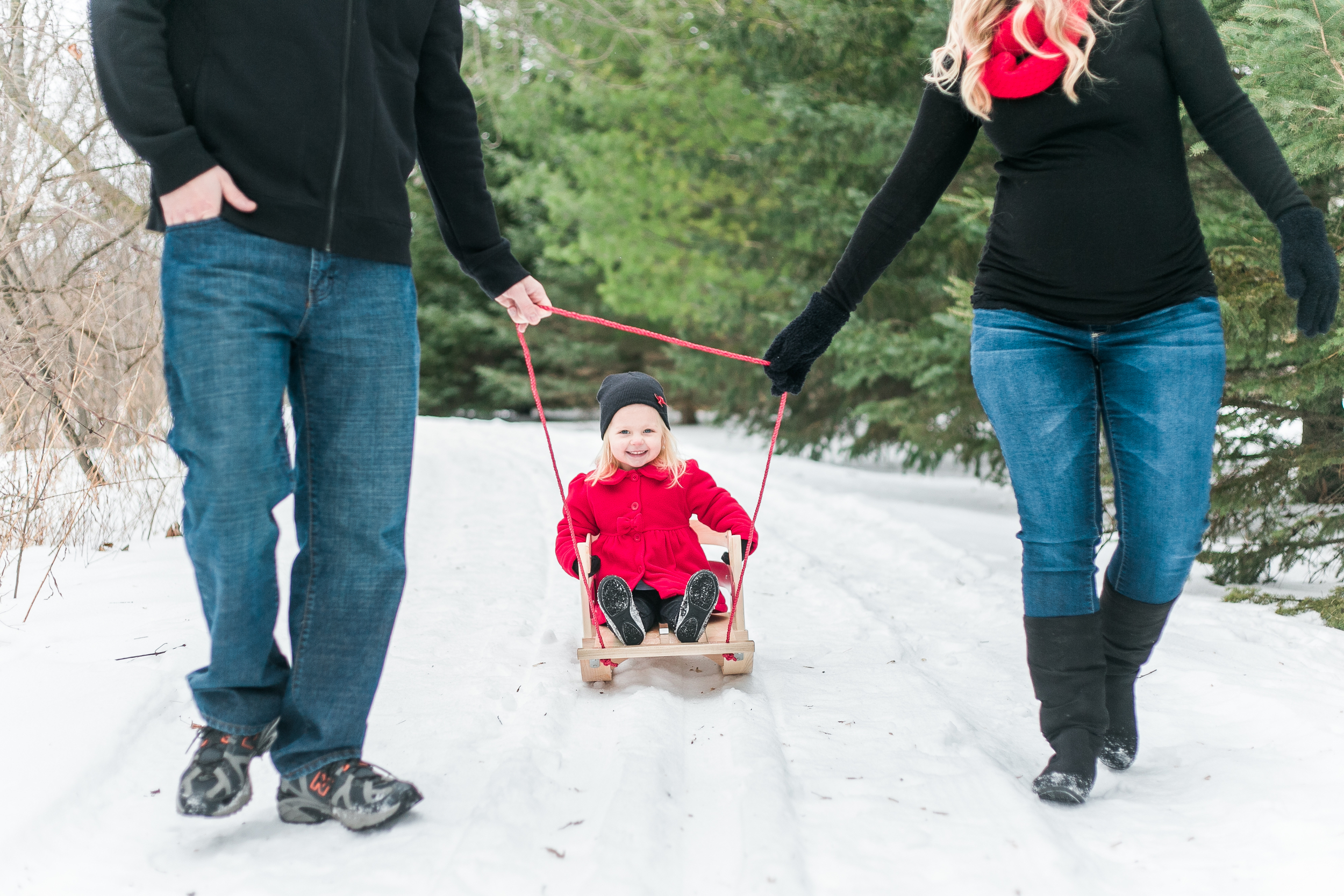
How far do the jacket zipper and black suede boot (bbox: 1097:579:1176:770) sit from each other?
1.98 metres

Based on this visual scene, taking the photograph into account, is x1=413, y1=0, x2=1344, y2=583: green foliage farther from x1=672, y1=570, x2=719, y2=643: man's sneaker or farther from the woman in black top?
x1=672, y1=570, x2=719, y2=643: man's sneaker

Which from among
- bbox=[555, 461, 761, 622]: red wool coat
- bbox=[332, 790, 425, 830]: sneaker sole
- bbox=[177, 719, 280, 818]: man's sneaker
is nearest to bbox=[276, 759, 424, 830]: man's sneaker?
bbox=[332, 790, 425, 830]: sneaker sole

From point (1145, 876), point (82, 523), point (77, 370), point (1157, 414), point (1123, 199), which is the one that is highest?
point (1123, 199)

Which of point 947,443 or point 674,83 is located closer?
point 947,443

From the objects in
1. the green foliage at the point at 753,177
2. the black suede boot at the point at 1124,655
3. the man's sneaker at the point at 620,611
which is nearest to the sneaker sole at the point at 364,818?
the man's sneaker at the point at 620,611

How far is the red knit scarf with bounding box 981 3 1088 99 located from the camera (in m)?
2.11

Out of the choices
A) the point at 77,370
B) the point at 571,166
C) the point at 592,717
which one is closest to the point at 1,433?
the point at 77,370

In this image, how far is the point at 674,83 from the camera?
11359 mm

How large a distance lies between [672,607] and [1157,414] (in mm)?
1806

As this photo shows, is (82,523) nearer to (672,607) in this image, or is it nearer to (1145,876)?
(672,607)

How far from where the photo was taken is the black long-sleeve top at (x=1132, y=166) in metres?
2.12

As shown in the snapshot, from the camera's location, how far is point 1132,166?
84.3 inches

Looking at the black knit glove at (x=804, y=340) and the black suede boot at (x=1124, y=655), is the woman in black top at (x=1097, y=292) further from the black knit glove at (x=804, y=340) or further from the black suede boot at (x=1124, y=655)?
the black knit glove at (x=804, y=340)

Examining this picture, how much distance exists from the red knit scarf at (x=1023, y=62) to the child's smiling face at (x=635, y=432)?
1.73 m
